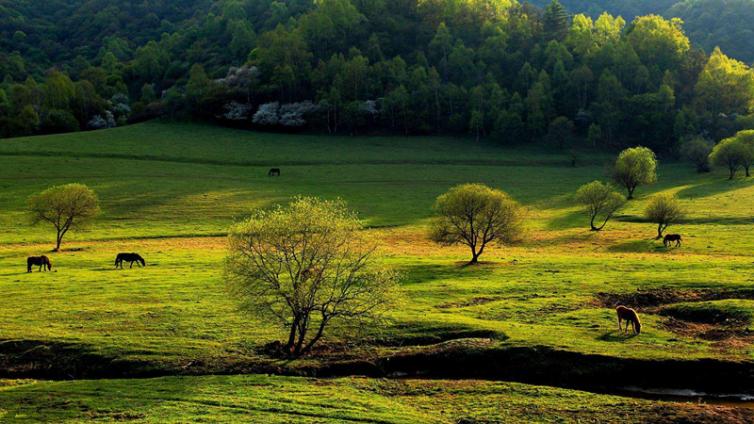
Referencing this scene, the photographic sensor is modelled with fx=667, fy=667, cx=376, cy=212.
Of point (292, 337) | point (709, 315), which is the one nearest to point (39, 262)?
point (292, 337)

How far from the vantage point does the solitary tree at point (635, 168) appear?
9994cm

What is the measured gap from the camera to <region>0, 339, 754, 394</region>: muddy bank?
33.2 m

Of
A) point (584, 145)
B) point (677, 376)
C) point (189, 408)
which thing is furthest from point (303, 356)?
point (584, 145)

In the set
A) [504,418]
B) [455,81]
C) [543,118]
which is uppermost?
[455,81]

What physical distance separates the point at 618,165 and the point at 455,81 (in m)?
80.0

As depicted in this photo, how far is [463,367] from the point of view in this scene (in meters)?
35.2

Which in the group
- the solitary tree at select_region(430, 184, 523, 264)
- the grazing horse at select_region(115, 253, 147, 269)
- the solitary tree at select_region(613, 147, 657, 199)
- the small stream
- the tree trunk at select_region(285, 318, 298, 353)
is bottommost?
the small stream

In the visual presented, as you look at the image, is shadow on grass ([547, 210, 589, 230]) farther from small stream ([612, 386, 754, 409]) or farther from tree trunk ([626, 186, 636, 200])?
small stream ([612, 386, 754, 409])

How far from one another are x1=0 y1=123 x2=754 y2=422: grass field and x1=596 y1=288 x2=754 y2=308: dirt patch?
0.18 meters

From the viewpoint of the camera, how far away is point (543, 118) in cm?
15162

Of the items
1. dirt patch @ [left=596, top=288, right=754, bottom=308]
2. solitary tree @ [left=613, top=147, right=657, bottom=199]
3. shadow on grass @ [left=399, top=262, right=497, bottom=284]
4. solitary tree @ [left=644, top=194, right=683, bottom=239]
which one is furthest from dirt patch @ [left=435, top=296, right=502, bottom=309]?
solitary tree @ [left=613, top=147, right=657, bottom=199]

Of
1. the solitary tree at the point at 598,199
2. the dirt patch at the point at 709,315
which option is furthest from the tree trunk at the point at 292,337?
the solitary tree at the point at 598,199

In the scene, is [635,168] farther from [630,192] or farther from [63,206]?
[63,206]

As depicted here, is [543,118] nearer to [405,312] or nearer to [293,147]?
[293,147]
